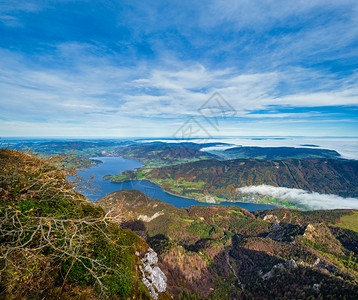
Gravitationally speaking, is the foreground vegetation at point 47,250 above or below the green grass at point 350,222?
above

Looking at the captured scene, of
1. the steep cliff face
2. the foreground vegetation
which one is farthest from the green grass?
the foreground vegetation

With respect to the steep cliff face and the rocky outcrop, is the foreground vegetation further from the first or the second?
the rocky outcrop

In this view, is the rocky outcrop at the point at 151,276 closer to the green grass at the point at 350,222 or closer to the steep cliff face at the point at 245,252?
the steep cliff face at the point at 245,252

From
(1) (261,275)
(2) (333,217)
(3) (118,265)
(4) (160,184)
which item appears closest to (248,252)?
(1) (261,275)

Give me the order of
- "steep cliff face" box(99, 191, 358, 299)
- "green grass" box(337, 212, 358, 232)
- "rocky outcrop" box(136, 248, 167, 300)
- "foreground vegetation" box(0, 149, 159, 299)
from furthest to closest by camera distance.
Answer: "green grass" box(337, 212, 358, 232) → "steep cliff face" box(99, 191, 358, 299) → "rocky outcrop" box(136, 248, 167, 300) → "foreground vegetation" box(0, 149, 159, 299)

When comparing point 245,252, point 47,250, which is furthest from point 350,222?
point 47,250

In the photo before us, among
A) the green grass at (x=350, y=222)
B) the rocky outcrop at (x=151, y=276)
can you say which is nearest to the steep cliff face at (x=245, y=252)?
the green grass at (x=350, y=222)
